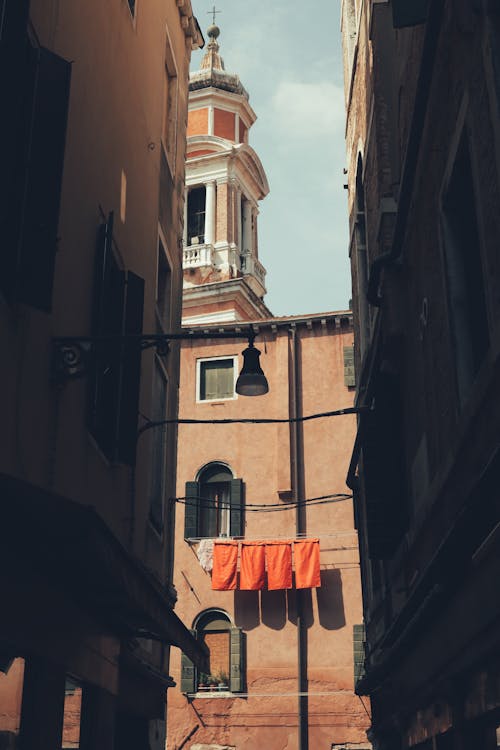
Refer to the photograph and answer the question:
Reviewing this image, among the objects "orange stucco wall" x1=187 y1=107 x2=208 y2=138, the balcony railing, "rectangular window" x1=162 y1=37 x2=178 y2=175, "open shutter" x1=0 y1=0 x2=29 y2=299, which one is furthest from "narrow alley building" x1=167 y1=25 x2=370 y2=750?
"open shutter" x1=0 y1=0 x2=29 y2=299

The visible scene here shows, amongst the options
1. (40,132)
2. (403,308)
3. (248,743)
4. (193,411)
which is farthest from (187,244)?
(40,132)

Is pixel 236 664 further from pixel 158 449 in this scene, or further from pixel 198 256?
pixel 198 256

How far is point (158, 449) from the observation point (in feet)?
36.7

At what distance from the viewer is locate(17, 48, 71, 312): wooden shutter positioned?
5.35 m

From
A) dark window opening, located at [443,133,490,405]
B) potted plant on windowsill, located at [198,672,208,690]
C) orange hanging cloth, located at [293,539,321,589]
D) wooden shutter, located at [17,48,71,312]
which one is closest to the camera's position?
wooden shutter, located at [17,48,71,312]

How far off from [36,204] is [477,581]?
3.20 m

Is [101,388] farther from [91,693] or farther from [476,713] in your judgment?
[476,713]

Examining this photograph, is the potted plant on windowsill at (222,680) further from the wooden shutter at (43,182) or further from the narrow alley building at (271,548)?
the wooden shutter at (43,182)

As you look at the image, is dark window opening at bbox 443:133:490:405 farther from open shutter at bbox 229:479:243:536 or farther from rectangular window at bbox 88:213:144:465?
open shutter at bbox 229:479:243:536

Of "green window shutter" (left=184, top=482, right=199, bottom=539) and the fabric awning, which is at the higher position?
A: "green window shutter" (left=184, top=482, right=199, bottom=539)

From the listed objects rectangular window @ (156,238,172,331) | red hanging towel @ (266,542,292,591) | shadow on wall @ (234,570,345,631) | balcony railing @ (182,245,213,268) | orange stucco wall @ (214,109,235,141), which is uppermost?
orange stucco wall @ (214,109,235,141)

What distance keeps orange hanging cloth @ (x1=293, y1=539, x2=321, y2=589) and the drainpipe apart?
0.56 m

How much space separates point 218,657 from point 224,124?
22.4 metres

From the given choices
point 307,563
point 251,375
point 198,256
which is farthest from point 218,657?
point 198,256
